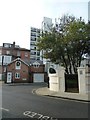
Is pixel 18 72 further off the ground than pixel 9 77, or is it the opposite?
pixel 18 72

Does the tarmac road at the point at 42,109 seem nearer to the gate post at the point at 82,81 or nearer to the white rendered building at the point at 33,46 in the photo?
the gate post at the point at 82,81

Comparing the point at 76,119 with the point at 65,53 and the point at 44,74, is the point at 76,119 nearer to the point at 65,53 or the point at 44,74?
the point at 65,53

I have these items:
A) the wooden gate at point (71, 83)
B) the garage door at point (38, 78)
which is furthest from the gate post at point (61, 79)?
the garage door at point (38, 78)

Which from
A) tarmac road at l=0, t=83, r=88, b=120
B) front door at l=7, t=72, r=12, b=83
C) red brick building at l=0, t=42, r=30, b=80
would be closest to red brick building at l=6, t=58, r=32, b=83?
front door at l=7, t=72, r=12, b=83

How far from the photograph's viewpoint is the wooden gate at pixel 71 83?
2203 cm

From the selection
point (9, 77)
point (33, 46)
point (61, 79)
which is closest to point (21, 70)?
point (9, 77)

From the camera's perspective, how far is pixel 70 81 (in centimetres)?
2244

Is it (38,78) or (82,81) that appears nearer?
(82,81)

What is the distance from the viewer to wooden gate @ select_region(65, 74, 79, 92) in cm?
2203

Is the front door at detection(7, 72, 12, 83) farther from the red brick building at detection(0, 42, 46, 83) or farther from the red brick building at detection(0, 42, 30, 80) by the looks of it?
the red brick building at detection(0, 42, 30, 80)

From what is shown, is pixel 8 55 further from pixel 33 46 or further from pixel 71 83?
pixel 71 83

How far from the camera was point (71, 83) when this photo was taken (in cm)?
2230

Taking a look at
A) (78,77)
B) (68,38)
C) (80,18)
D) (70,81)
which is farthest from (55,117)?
(80,18)

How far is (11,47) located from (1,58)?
1067 cm
